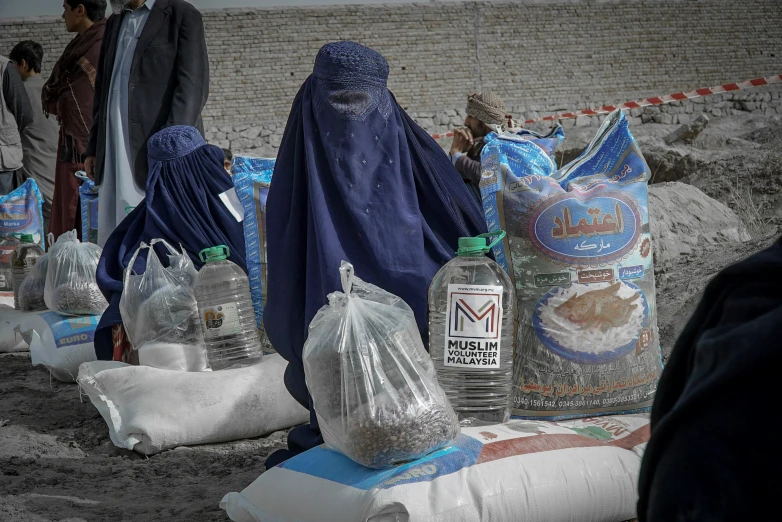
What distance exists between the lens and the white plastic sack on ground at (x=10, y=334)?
17.1 ft

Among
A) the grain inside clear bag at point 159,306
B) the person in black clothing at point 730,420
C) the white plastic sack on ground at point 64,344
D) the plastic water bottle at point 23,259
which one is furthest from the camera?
the plastic water bottle at point 23,259

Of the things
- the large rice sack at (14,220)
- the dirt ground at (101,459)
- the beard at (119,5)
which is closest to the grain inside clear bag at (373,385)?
the dirt ground at (101,459)

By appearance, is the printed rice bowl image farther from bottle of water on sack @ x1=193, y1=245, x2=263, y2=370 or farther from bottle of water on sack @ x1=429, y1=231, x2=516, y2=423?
bottle of water on sack @ x1=193, y1=245, x2=263, y2=370

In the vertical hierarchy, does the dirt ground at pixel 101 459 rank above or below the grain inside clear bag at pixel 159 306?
below

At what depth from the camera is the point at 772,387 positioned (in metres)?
0.79

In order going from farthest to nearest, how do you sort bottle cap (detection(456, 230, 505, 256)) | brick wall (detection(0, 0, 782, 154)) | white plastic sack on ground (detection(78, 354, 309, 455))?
brick wall (detection(0, 0, 782, 154)) < white plastic sack on ground (detection(78, 354, 309, 455)) < bottle cap (detection(456, 230, 505, 256))

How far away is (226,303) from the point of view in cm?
348

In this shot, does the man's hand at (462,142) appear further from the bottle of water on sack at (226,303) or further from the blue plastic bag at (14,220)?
the blue plastic bag at (14,220)

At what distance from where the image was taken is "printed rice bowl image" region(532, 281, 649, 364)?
2475 mm

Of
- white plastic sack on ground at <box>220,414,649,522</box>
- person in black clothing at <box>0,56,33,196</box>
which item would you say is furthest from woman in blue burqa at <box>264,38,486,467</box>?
person in black clothing at <box>0,56,33,196</box>

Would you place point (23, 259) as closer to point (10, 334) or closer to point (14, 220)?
point (10, 334)

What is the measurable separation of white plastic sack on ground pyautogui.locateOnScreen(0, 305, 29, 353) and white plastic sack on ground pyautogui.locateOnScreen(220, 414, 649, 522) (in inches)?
131

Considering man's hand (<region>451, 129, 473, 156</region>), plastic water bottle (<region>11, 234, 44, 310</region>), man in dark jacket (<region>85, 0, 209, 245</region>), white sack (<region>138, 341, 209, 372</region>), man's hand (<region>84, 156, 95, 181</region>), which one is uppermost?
man in dark jacket (<region>85, 0, 209, 245</region>)

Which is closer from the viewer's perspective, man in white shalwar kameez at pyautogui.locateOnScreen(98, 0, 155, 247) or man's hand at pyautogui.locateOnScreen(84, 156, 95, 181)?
man in white shalwar kameez at pyautogui.locateOnScreen(98, 0, 155, 247)
